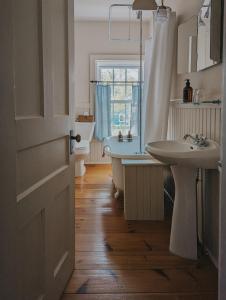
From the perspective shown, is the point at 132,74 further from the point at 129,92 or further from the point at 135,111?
the point at 135,111

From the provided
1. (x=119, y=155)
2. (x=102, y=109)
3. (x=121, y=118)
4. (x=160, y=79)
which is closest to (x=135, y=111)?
(x=121, y=118)

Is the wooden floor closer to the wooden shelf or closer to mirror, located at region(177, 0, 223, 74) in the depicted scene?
the wooden shelf

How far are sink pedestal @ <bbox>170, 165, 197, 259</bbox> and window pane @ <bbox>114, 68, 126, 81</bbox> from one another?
3.73 meters

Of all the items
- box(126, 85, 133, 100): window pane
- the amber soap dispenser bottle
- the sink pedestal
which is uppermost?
box(126, 85, 133, 100): window pane

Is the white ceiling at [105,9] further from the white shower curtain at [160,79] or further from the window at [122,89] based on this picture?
the window at [122,89]

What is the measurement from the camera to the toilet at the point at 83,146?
4.85 m

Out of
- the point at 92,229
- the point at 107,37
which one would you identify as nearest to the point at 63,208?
the point at 92,229

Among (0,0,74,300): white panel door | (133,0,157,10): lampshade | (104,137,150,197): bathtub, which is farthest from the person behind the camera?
(104,137,150,197): bathtub

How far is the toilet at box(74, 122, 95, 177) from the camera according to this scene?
4848mm

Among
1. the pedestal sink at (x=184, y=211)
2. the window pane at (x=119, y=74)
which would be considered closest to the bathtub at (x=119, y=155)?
the pedestal sink at (x=184, y=211)

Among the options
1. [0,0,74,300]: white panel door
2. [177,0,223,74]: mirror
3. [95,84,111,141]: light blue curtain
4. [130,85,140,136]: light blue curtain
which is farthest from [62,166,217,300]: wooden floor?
[130,85,140,136]: light blue curtain

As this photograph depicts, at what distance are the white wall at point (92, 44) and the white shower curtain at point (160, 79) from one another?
6.17 ft

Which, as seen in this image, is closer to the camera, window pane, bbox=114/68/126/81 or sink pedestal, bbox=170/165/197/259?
sink pedestal, bbox=170/165/197/259

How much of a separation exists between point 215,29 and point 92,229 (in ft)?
6.26
